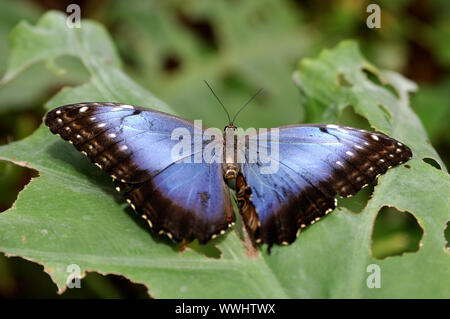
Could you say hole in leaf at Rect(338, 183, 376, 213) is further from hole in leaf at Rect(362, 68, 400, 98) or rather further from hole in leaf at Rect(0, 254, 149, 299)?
hole in leaf at Rect(0, 254, 149, 299)

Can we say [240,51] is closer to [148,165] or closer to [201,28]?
[201,28]

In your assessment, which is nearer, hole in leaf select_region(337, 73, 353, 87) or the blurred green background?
hole in leaf select_region(337, 73, 353, 87)

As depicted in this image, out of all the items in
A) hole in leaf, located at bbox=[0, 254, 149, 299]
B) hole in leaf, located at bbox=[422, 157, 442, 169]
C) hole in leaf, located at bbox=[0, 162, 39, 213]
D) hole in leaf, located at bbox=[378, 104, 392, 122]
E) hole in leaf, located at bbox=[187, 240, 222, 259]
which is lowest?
hole in leaf, located at bbox=[0, 254, 149, 299]

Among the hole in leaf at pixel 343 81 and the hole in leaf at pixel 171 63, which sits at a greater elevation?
the hole in leaf at pixel 343 81

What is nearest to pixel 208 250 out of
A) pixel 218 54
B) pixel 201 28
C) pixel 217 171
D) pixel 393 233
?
pixel 217 171

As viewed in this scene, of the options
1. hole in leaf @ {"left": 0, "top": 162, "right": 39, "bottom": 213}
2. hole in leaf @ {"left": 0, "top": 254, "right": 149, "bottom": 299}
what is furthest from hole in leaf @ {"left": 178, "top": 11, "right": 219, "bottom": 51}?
hole in leaf @ {"left": 0, "top": 254, "right": 149, "bottom": 299}

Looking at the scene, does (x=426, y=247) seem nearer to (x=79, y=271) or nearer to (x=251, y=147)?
(x=251, y=147)

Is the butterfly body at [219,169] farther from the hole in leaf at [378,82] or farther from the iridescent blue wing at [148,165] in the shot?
the hole in leaf at [378,82]

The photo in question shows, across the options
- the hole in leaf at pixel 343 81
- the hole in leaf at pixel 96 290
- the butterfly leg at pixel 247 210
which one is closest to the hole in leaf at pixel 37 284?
the hole in leaf at pixel 96 290
